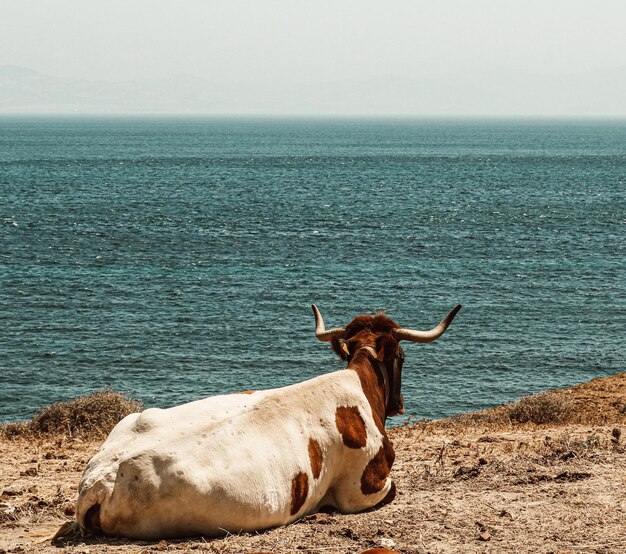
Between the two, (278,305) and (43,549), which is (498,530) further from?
(278,305)

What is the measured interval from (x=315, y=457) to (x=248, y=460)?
0.90m

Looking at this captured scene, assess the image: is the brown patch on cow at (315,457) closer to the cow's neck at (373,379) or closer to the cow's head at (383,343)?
the cow's neck at (373,379)

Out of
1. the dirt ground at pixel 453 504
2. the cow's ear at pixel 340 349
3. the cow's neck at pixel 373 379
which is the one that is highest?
the cow's ear at pixel 340 349

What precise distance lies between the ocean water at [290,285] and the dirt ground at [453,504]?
12906mm

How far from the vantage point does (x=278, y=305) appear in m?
40.7

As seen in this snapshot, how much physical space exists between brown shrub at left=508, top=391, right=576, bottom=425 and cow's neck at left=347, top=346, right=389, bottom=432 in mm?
7404

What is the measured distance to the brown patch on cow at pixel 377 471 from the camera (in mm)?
9945

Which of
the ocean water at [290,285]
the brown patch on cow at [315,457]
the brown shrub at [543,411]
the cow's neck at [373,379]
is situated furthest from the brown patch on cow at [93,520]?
the ocean water at [290,285]

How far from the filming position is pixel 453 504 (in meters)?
9.78

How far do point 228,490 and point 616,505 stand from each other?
3.96m

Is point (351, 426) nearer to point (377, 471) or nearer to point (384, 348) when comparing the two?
point (377, 471)

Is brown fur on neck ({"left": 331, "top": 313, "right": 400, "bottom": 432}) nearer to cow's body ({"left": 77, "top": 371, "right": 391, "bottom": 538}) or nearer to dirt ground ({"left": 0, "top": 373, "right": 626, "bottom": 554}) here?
cow's body ({"left": 77, "top": 371, "right": 391, "bottom": 538})

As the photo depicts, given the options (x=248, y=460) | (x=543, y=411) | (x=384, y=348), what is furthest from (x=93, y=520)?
(x=543, y=411)

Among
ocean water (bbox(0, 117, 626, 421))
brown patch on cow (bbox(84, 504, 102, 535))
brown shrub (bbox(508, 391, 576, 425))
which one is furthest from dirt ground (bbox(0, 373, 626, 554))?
ocean water (bbox(0, 117, 626, 421))
